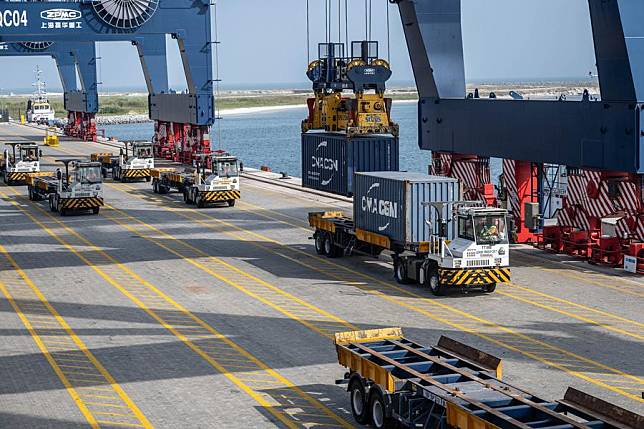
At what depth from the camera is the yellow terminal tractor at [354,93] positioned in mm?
51750

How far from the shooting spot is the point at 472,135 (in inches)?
1876

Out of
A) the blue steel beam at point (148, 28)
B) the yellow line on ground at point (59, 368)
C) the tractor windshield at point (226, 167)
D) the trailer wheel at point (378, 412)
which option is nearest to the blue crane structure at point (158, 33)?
the blue steel beam at point (148, 28)

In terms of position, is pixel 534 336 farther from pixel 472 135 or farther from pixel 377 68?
pixel 377 68

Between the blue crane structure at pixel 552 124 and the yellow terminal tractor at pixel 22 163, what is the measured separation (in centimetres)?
3121

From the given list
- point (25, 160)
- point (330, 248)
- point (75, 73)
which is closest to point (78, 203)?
point (25, 160)

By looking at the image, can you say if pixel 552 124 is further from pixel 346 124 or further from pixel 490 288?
pixel 346 124

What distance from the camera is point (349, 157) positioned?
49312 mm

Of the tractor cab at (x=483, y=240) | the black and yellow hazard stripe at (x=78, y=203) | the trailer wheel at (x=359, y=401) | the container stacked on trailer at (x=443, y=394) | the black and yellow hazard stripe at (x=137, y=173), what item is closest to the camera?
the container stacked on trailer at (x=443, y=394)

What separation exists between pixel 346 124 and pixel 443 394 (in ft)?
116

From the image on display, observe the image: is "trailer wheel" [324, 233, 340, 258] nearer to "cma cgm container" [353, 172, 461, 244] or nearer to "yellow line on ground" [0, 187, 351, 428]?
"cma cgm container" [353, 172, 461, 244]

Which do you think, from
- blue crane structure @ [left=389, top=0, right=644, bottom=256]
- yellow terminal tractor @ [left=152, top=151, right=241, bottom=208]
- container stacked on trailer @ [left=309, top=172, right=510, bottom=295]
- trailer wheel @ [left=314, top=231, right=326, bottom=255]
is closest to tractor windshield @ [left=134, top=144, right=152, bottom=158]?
yellow terminal tractor @ [left=152, top=151, right=241, bottom=208]

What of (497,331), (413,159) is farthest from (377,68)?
(413,159)

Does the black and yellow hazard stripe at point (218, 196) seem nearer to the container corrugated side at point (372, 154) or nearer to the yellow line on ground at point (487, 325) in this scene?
the container corrugated side at point (372, 154)

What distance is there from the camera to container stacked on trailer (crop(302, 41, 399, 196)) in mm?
49656
